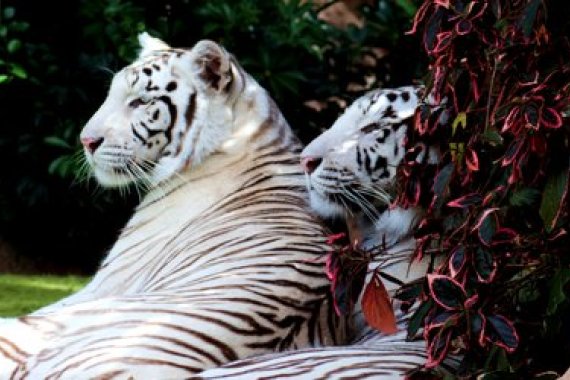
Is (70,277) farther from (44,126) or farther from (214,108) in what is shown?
(214,108)

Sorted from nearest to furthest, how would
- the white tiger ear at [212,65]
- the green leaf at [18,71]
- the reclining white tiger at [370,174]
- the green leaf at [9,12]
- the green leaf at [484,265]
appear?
1. the green leaf at [484,265]
2. the reclining white tiger at [370,174]
3. the white tiger ear at [212,65]
4. the green leaf at [18,71]
5. the green leaf at [9,12]

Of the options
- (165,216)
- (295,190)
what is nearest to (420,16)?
(295,190)

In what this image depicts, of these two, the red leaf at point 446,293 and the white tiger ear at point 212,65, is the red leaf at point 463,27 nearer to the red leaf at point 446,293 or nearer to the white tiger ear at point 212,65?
the red leaf at point 446,293

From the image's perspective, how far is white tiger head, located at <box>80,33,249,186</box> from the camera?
495cm

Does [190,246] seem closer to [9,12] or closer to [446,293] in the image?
[446,293]

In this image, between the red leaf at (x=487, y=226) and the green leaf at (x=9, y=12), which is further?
the green leaf at (x=9, y=12)

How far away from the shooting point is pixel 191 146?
16.3 ft

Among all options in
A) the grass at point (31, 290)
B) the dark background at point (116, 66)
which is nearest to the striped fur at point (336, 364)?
the grass at point (31, 290)

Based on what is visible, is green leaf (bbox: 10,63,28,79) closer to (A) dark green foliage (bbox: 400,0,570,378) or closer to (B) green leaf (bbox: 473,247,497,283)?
(A) dark green foliage (bbox: 400,0,570,378)

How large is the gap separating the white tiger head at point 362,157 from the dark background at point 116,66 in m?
2.60

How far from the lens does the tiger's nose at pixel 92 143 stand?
497 centimetres

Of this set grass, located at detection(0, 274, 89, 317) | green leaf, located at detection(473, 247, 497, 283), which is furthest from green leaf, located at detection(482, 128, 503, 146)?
grass, located at detection(0, 274, 89, 317)

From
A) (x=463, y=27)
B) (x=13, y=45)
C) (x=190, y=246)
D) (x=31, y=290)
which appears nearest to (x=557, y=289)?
(x=463, y=27)

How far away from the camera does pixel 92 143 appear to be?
16.4ft
